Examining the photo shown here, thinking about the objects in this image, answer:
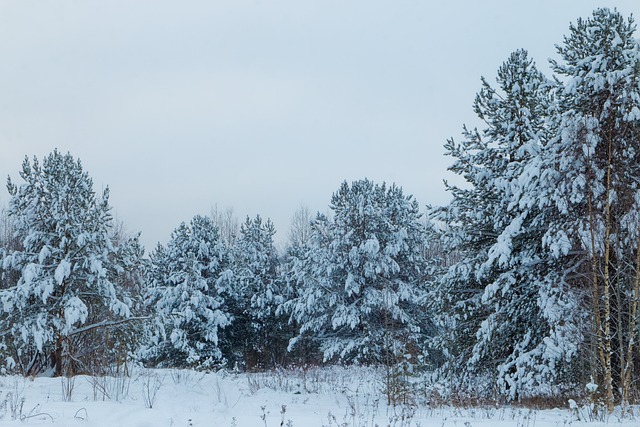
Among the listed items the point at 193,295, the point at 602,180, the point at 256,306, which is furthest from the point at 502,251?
the point at 256,306

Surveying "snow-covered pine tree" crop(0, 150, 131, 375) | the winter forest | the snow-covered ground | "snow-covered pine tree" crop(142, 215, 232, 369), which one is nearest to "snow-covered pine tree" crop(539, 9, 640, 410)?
the winter forest

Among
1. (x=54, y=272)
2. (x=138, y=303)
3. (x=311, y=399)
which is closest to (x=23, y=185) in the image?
(x=54, y=272)

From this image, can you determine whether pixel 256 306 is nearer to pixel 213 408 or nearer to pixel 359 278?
pixel 359 278

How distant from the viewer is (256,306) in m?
30.2

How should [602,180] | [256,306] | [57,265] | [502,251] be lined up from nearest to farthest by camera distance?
[602,180] < [502,251] < [57,265] < [256,306]

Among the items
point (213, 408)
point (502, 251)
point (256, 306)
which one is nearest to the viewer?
point (213, 408)

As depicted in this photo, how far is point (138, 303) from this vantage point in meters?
18.0

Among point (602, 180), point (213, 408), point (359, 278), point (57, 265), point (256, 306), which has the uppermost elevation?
point (602, 180)

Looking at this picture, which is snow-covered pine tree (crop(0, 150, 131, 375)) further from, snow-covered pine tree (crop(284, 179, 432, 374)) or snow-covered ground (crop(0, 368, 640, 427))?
snow-covered pine tree (crop(284, 179, 432, 374))

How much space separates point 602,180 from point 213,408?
8.41m

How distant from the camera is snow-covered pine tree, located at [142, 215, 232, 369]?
2555cm

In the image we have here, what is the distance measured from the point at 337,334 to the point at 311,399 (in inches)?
562

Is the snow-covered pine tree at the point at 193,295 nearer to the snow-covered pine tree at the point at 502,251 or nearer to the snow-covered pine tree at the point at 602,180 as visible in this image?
the snow-covered pine tree at the point at 502,251

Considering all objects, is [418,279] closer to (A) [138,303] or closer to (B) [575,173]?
(A) [138,303]
